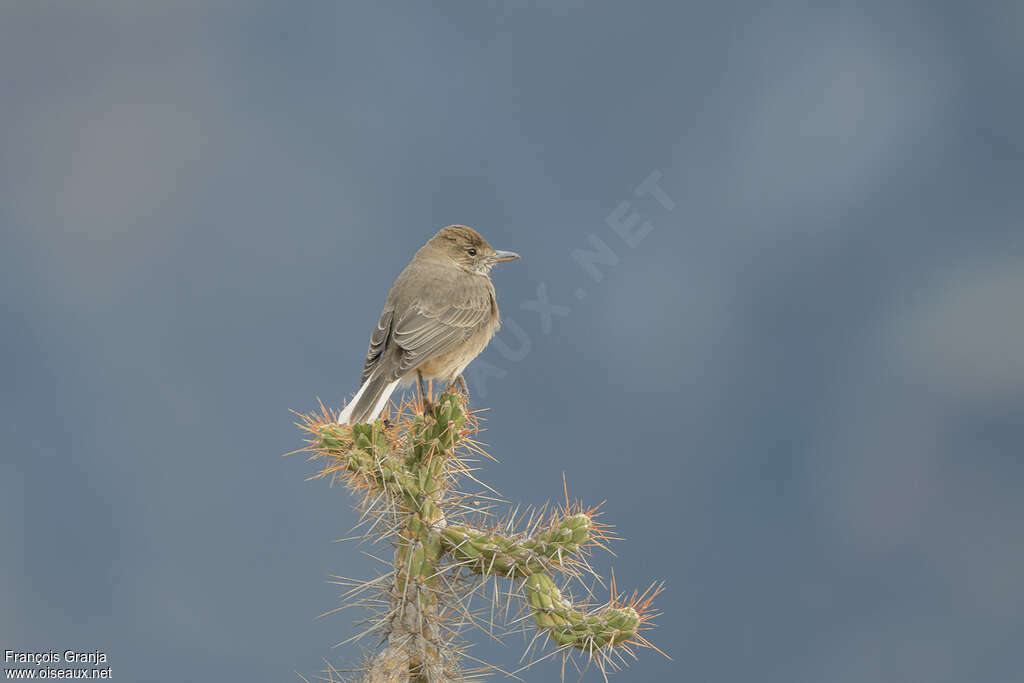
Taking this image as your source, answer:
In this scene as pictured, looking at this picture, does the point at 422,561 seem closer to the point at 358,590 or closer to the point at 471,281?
the point at 358,590

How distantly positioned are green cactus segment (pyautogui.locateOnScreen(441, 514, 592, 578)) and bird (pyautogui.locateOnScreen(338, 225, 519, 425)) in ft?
2.92

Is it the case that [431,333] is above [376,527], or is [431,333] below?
above

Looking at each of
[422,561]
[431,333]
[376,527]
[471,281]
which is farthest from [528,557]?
[471,281]

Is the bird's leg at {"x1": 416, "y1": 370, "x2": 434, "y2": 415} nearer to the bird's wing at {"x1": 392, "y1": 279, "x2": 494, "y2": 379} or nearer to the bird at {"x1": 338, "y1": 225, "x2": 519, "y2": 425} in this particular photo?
the bird at {"x1": 338, "y1": 225, "x2": 519, "y2": 425}

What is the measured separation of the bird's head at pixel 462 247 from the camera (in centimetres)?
651

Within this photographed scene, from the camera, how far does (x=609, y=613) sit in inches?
175

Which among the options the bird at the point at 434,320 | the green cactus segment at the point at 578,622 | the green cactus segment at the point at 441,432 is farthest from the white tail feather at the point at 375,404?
the green cactus segment at the point at 578,622

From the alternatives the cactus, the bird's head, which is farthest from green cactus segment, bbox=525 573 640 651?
the bird's head

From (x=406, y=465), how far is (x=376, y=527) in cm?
37

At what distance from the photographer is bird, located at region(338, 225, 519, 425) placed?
534 cm

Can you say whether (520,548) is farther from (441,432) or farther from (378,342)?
(378,342)

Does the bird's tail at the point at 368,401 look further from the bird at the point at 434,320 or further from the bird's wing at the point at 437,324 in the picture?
the bird's wing at the point at 437,324

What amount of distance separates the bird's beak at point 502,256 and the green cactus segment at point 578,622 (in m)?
2.80

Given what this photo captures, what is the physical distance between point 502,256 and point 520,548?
8.82 feet
